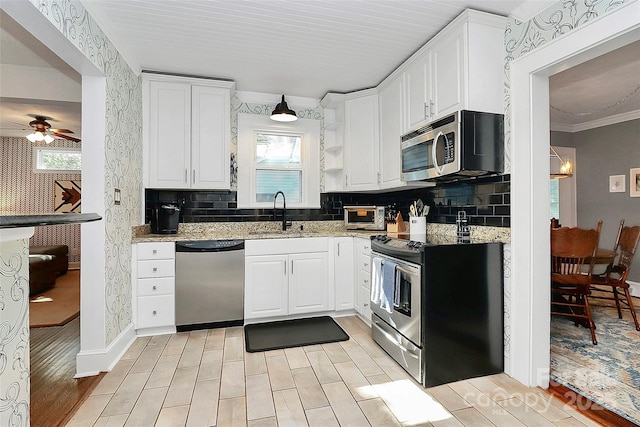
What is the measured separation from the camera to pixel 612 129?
455 cm

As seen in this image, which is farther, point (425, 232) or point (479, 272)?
point (425, 232)

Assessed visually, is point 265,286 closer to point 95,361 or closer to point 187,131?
point 95,361

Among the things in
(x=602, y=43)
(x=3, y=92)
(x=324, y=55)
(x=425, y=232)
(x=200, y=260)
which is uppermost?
(x=324, y=55)

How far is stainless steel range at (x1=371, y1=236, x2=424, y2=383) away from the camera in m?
2.09

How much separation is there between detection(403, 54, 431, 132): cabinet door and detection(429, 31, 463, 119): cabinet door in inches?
3.5

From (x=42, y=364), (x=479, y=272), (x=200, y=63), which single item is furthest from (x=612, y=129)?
(x=42, y=364)

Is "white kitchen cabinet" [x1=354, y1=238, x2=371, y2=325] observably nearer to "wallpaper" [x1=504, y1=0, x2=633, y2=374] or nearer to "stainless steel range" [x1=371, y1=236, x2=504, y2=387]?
"stainless steel range" [x1=371, y1=236, x2=504, y2=387]

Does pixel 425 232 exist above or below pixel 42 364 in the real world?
above

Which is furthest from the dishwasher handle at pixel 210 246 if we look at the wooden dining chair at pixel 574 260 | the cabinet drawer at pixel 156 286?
the wooden dining chair at pixel 574 260

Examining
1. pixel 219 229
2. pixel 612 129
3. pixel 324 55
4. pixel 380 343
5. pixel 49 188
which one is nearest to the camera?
pixel 380 343

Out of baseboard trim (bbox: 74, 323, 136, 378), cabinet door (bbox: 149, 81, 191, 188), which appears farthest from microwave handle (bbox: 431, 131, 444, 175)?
baseboard trim (bbox: 74, 323, 136, 378)

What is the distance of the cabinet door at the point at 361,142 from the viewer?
11.5 ft

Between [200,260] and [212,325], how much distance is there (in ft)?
2.16

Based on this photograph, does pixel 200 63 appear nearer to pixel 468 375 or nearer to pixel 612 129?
pixel 468 375
